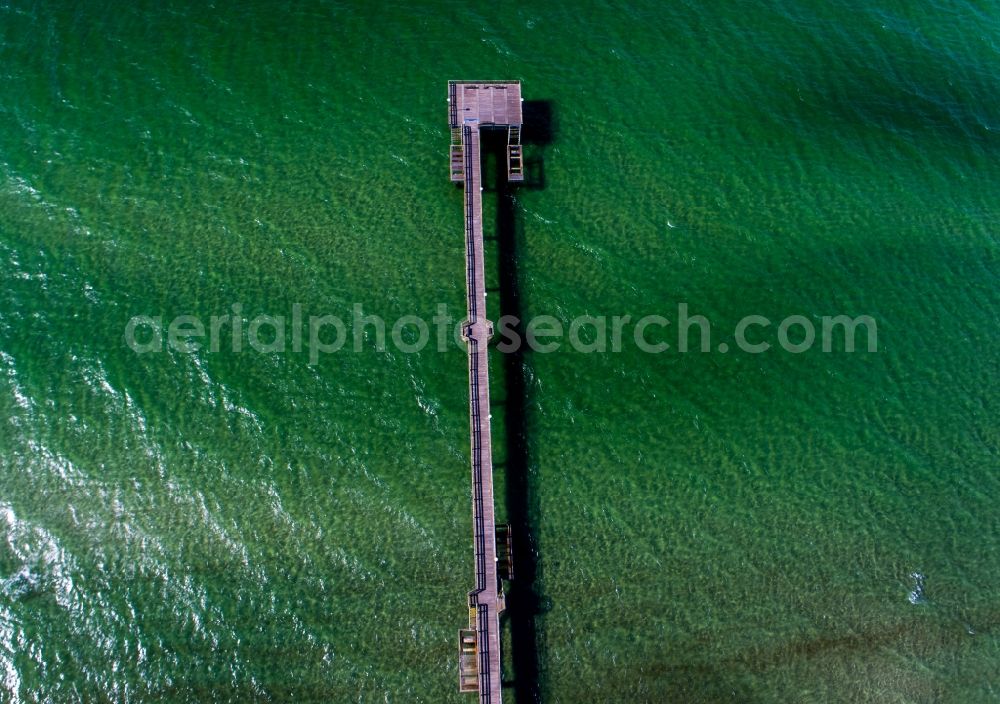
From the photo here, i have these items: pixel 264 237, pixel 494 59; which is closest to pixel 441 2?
pixel 494 59

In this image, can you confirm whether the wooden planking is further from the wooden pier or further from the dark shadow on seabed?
the dark shadow on seabed

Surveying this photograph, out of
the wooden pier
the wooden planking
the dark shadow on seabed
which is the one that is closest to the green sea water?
the dark shadow on seabed

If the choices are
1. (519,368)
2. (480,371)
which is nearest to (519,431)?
(519,368)

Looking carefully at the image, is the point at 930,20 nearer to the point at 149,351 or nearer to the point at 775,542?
the point at 775,542

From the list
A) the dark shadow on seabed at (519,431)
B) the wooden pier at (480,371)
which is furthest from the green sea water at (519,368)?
the wooden pier at (480,371)

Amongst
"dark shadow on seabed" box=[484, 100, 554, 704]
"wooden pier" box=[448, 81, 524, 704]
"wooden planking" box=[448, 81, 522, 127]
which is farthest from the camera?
"wooden planking" box=[448, 81, 522, 127]

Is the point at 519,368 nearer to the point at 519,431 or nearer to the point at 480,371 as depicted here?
the point at 480,371

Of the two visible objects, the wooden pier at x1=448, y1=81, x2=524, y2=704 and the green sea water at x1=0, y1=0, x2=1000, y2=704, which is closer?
the wooden pier at x1=448, y1=81, x2=524, y2=704
